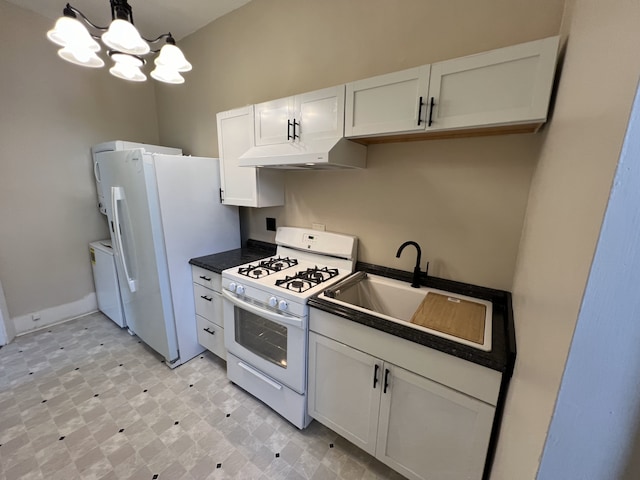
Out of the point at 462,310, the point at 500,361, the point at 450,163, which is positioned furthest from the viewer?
the point at 450,163

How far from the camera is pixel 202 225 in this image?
7.57 feet

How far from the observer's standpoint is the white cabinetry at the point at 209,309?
2109mm

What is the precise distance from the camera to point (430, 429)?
3.99ft

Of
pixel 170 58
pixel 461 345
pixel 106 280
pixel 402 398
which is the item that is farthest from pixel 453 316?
pixel 106 280

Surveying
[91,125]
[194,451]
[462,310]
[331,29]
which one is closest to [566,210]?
[462,310]

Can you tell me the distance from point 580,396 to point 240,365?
6.31 ft

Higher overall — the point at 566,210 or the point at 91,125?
the point at 91,125

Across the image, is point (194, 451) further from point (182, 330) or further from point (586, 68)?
point (586, 68)

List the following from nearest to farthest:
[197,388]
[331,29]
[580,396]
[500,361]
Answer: [580,396]
[500,361]
[331,29]
[197,388]

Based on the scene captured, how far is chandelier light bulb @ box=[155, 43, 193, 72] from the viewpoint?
156cm

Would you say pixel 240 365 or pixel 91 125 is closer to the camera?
pixel 240 365

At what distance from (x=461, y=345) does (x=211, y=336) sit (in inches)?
77.4

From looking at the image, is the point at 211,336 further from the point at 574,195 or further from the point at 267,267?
the point at 574,195

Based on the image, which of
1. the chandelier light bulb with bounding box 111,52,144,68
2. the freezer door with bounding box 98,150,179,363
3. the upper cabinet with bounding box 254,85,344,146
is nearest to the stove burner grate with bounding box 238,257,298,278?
the freezer door with bounding box 98,150,179,363
